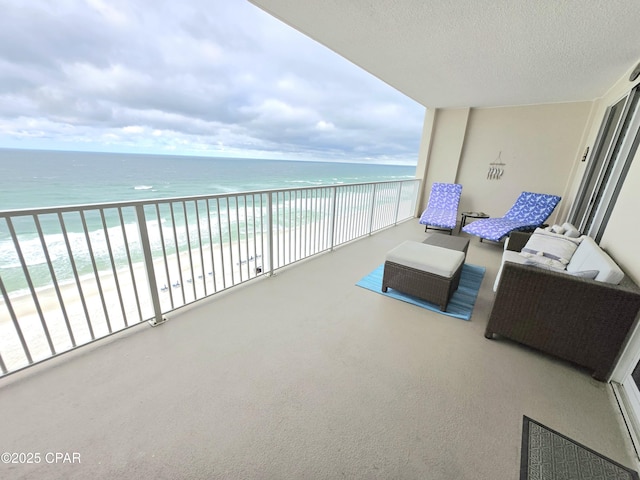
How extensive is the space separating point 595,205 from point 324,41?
12.6 ft

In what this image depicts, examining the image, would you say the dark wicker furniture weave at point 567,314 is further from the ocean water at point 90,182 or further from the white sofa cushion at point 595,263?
the ocean water at point 90,182

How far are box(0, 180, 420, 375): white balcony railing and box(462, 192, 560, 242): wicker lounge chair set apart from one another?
5.57 feet

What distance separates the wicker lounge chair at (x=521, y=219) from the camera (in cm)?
391

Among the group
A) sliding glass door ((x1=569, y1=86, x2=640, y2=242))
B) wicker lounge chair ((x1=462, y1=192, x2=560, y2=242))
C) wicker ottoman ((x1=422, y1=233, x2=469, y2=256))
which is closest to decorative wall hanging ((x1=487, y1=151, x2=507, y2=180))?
wicker lounge chair ((x1=462, y1=192, x2=560, y2=242))

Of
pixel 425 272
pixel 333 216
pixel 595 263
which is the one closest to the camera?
pixel 595 263

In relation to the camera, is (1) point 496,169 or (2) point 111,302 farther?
(1) point 496,169

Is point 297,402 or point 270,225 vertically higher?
point 270,225

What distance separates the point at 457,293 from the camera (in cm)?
259

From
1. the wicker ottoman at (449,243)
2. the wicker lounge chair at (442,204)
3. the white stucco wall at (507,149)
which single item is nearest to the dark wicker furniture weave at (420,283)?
the wicker ottoman at (449,243)

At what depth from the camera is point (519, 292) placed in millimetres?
1664

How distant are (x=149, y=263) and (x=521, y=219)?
559cm

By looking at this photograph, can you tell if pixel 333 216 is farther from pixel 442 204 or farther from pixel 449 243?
pixel 442 204

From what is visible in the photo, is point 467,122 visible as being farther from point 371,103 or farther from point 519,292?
point 371,103

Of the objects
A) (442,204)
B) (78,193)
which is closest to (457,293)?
(442,204)
